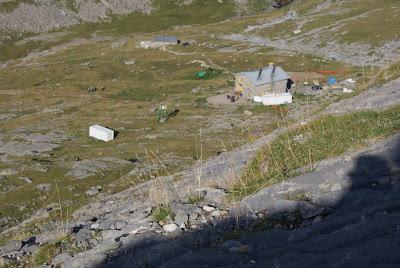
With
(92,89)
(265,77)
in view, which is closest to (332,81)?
(265,77)

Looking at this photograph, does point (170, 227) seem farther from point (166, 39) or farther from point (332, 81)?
point (166, 39)

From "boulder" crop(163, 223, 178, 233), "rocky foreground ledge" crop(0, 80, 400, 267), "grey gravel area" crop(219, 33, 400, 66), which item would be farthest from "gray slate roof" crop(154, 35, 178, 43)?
"boulder" crop(163, 223, 178, 233)

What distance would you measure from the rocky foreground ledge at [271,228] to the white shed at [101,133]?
52024mm

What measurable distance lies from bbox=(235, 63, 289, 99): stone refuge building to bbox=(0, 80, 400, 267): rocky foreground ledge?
6571 cm

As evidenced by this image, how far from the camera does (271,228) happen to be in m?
12.5

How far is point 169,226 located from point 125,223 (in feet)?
6.89

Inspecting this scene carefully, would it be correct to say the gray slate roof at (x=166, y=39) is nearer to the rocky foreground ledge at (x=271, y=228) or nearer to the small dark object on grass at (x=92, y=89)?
the small dark object on grass at (x=92, y=89)

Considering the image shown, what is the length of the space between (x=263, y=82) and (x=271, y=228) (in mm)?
71166

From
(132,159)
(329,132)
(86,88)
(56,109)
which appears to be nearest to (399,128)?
(329,132)

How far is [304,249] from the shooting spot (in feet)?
34.2

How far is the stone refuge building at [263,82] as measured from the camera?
82.1 meters

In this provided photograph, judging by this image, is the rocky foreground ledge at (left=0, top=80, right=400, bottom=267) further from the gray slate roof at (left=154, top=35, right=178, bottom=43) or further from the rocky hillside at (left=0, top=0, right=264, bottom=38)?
the rocky hillside at (left=0, top=0, right=264, bottom=38)

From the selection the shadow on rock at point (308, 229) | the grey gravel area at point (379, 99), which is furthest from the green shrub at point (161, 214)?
the grey gravel area at point (379, 99)

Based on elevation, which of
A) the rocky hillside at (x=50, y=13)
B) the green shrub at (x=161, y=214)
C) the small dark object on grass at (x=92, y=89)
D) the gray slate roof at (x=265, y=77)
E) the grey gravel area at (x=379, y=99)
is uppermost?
the grey gravel area at (x=379, y=99)
